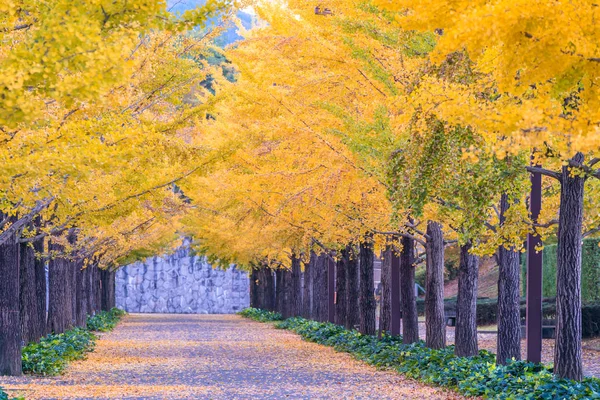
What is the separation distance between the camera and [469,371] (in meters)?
15.1

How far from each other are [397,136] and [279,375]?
22.1 feet

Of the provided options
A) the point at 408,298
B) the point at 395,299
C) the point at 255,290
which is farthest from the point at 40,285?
the point at 255,290

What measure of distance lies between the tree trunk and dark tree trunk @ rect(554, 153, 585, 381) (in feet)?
23.6

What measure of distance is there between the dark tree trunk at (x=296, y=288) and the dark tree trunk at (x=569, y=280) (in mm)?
31012

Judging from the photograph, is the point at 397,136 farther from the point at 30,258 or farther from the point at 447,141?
the point at 30,258

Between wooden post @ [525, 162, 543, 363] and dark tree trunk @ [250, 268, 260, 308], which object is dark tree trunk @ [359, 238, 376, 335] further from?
dark tree trunk @ [250, 268, 260, 308]

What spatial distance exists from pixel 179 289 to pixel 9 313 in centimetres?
6362

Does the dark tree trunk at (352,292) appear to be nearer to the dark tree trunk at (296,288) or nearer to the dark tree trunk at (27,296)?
the dark tree trunk at (27,296)

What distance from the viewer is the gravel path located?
48.3 feet

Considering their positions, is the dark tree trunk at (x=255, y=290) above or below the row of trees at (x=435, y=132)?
below

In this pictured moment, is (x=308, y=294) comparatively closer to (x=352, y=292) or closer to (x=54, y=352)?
(x=352, y=292)

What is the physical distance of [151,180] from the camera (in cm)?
1662

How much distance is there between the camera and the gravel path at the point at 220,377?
14711mm

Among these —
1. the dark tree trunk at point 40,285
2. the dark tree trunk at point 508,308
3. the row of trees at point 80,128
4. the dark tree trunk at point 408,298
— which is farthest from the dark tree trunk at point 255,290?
the dark tree trunk at point 508,308
